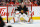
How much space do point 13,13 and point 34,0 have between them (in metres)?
0.77

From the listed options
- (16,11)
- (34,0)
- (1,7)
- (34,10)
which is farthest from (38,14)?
(1,7)

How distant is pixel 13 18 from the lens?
11.6 ft

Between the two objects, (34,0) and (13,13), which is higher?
(34,0)

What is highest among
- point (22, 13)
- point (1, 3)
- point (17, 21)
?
point (1, 3)

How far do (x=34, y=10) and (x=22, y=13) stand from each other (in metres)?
0.39

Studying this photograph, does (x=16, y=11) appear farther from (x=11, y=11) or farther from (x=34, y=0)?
(x=34, y=0)

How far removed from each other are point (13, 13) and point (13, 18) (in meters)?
0.16

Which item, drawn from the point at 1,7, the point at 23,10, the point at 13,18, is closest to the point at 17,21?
the point at 13,18

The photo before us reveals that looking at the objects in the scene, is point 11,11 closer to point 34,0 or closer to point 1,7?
point 1,7

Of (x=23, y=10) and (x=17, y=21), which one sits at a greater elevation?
(x=23, y=10)

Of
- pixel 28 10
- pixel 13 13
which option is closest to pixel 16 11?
pixel 13 13

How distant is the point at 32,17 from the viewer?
362 centimetres

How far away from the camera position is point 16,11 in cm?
356

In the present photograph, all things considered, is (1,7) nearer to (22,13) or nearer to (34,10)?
(22,13)
